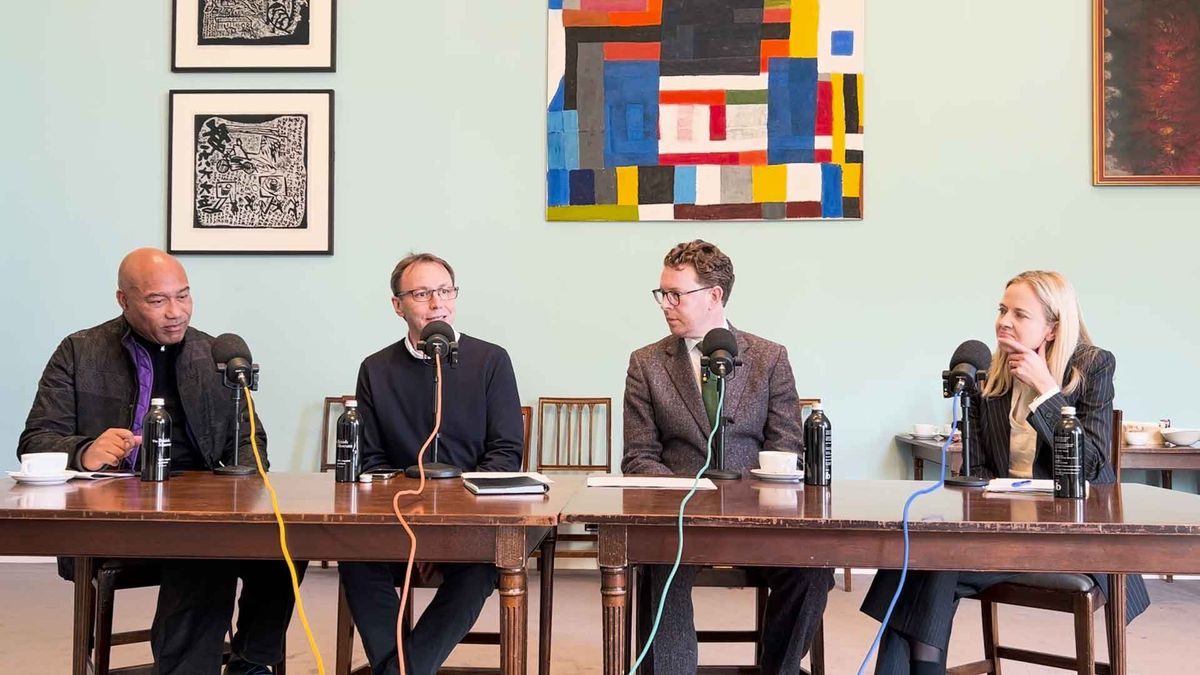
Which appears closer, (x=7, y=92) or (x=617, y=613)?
(x=617, y=613)

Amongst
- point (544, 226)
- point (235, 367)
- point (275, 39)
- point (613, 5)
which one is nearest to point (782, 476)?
point (235, 367)

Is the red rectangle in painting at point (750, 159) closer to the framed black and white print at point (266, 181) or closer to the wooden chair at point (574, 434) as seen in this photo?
the wooden chair at point (574, 434)

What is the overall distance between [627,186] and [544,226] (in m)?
0.40

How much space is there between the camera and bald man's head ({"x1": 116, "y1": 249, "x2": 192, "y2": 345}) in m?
2.51

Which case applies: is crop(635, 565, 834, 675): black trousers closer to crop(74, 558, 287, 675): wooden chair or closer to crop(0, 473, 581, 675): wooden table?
crop(0, 473, 581, 675): wooden table

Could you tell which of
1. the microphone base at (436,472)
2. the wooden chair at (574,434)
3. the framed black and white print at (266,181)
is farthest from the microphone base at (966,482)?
the framed black and white print at (266,181)

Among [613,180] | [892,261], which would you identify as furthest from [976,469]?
[613,180]

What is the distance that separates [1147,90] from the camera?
411 centimetres

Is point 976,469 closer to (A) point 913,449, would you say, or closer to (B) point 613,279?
(A) point 913,449

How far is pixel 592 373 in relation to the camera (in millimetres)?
4250

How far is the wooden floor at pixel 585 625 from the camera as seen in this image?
2.94 metres

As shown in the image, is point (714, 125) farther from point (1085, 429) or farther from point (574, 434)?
point (1085, 429)

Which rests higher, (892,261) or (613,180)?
(613,180)

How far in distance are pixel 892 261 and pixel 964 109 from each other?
72 cm
